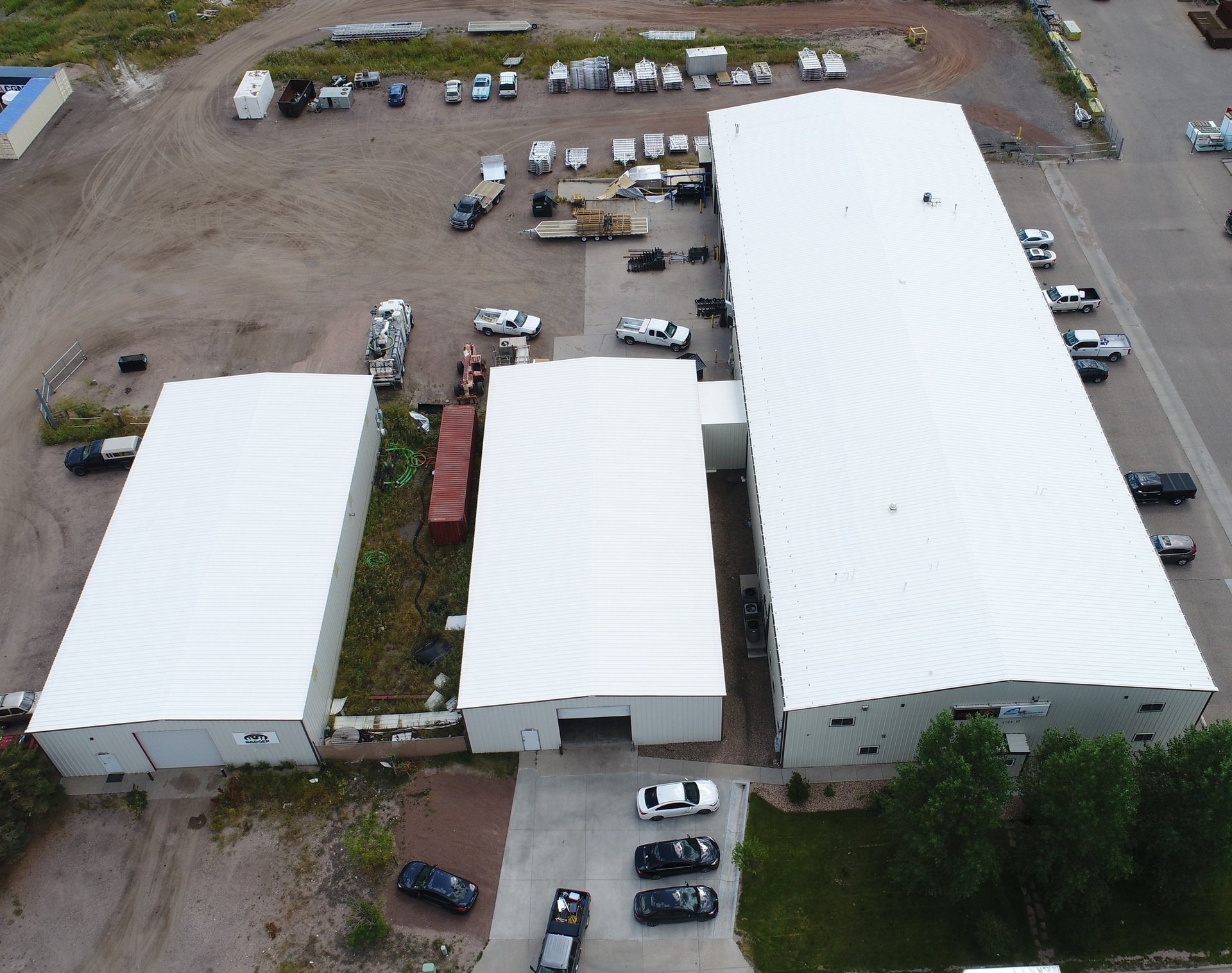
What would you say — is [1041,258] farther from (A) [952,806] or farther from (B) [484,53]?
(B) [484,53]

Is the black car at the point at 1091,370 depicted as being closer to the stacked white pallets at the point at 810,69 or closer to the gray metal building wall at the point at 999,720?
the gray metal building wall at the point at 999,720

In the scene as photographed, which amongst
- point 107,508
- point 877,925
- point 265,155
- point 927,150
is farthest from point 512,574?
point 265,155

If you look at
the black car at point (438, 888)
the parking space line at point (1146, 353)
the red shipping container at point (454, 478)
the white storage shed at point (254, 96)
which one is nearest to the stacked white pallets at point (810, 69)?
the parking space line at point (1146, 353)

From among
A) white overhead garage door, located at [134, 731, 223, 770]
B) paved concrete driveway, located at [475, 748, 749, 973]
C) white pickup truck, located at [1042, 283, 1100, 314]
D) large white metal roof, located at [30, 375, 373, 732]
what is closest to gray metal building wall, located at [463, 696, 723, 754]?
paved concrete driveway, located at [475, 748, 749, 973]

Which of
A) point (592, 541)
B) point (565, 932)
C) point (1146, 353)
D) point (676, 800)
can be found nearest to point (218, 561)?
point (592, 541)

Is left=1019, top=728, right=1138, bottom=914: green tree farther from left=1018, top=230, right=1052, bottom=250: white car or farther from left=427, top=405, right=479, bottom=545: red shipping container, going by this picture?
left=1018, top=230, right=1052, bottom=250: white car

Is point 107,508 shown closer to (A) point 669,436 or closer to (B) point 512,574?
(B) point 512,574

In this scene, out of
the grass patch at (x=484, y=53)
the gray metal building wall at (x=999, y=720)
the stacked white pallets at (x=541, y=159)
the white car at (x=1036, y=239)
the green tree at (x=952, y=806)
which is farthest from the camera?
the grass patch at (x=484, y=53)
